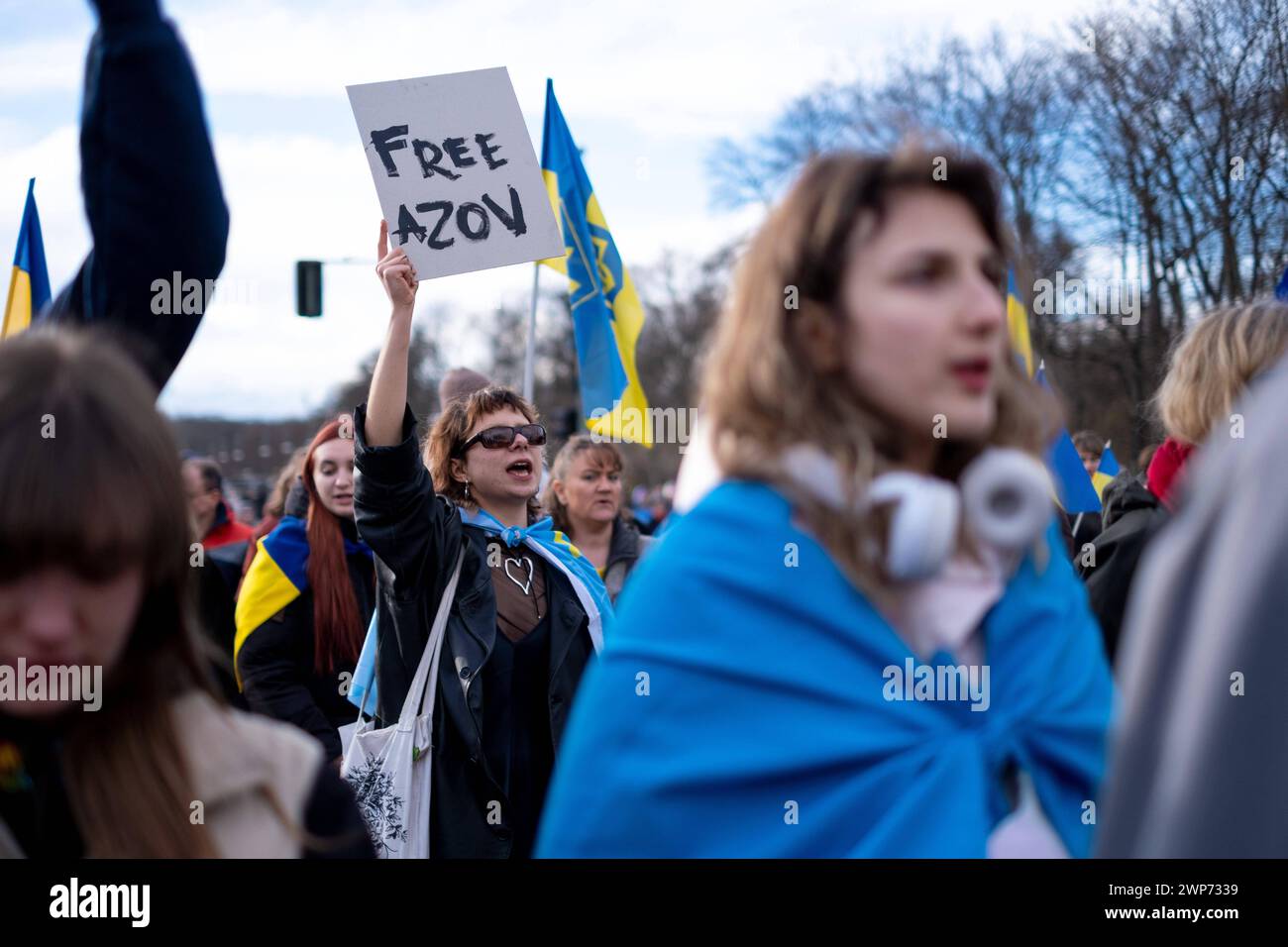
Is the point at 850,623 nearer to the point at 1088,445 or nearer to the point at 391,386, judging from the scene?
the point at 391,386

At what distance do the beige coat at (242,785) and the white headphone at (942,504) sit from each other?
759 millimetres

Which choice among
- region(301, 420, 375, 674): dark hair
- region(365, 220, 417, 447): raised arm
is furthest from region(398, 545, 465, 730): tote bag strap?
region(301, 420, 375, 674): dark hair

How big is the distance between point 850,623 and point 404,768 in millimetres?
2361

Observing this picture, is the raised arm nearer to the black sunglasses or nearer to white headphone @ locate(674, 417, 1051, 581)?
the black sunglasses

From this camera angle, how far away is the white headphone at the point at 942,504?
1.77 m

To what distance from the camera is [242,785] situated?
5.40 feet

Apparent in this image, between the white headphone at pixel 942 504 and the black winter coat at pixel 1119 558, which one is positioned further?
the black winter coat at pixel 1119 558

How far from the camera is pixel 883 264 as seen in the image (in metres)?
1.91

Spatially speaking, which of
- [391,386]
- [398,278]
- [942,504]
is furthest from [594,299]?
[942,504]

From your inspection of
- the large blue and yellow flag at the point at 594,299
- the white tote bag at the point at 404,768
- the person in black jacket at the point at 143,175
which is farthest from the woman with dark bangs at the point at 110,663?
the large blue and yellow flag at the point at 594,299

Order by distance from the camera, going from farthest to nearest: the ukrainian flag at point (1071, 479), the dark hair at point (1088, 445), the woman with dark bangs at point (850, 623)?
the dark hair at point (1088, 445), the ukrainian flag at point (1071, 479), the woman with dark bangs at point (850, 623)

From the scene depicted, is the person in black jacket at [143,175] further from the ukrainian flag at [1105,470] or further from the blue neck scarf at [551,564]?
the ukrainian flag at [1105,470]
